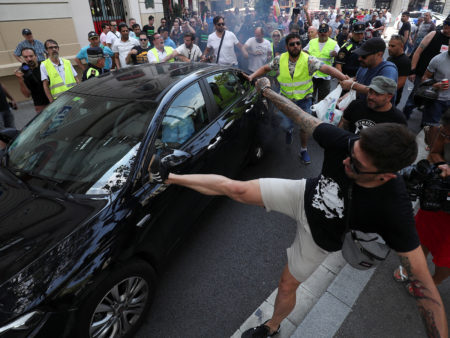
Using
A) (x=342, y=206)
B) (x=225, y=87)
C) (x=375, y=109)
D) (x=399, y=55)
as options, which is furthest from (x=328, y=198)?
(x=399, y=55)

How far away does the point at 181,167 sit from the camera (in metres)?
2.51

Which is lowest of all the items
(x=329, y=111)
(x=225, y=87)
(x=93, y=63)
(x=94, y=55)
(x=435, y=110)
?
(x=435, y=110)

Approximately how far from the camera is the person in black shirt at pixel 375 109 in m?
2.72

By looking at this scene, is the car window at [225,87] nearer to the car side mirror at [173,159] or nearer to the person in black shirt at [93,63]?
the car side mirror at [173,159]

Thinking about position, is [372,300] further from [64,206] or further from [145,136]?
[64,206]

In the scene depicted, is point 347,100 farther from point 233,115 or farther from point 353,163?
point 353,163

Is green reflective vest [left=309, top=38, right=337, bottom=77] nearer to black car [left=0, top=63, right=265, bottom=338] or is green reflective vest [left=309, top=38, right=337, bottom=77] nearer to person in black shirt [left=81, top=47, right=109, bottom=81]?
black car [left=0, top=63, right=265, bottom=338]

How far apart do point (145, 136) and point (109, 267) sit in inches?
39.7

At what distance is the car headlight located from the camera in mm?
1442

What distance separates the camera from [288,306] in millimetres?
2006

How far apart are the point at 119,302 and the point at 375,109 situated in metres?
2.85

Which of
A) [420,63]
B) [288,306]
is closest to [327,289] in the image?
[288,306]

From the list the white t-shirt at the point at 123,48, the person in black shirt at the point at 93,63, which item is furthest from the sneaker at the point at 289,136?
the white t-shirt at the point at 123,48

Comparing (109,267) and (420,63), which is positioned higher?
(420,63)
